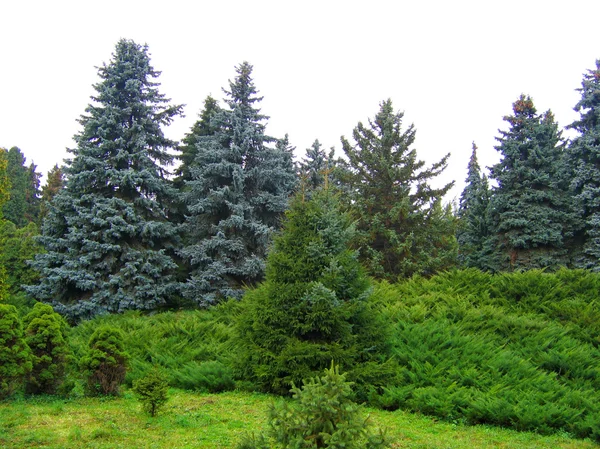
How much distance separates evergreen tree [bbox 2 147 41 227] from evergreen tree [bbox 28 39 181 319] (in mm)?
18830

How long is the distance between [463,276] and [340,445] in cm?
1258

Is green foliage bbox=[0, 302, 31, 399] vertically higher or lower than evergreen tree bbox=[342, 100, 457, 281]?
lower

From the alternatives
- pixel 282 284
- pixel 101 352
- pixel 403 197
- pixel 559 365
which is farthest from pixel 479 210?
pixel 101 352

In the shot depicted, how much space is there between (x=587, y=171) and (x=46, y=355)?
2378 cm

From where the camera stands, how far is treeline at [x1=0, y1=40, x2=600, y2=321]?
776 inches

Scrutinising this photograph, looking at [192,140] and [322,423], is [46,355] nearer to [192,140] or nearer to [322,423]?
[322,423]

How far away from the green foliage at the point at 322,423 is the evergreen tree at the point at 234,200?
16.3 m

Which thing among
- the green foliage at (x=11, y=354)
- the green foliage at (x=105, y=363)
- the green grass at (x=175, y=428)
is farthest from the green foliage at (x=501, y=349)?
the green foliage at (x=11, y=354)

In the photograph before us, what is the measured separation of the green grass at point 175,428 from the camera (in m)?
6.25

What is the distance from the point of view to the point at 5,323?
8.27m

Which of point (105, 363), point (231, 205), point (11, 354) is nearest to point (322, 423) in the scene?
point (105, 363)

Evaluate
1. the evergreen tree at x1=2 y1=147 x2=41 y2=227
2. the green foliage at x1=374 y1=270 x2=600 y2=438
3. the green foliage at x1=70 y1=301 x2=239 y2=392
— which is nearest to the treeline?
the green foliage at x1=70 y1=301 x2=239 y2=392

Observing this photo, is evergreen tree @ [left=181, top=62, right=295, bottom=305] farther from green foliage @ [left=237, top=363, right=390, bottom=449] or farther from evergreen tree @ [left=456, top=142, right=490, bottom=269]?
green foliage @ [left=237, top=363, right=390, bottom=449]

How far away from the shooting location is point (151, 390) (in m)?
7.41
